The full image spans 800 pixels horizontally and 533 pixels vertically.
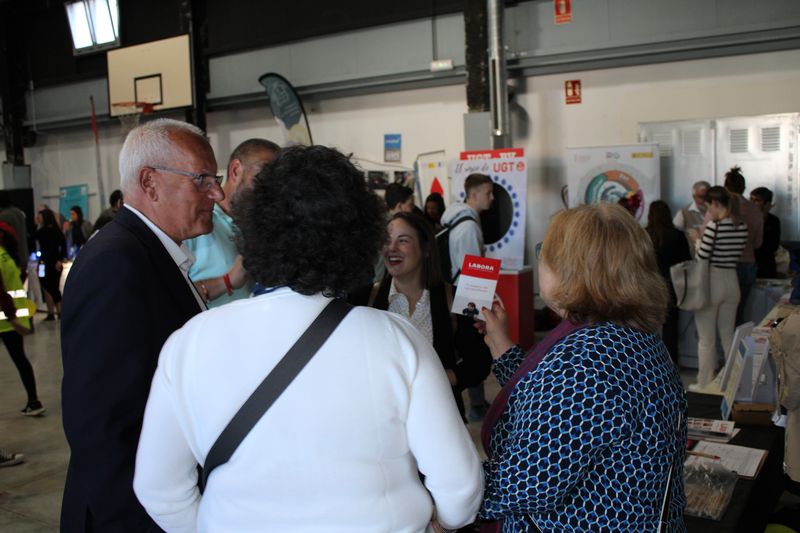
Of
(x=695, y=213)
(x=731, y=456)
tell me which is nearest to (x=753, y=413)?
(x=731, y=456)

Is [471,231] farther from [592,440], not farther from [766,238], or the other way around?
[592,440]

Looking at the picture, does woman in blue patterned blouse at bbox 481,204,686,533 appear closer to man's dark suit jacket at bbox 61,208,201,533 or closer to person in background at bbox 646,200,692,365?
man's dark suit jacket at bbox 61,208,201,533

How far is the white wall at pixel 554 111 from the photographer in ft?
23.1

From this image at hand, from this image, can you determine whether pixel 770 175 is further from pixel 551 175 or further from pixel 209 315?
pixel 209 315

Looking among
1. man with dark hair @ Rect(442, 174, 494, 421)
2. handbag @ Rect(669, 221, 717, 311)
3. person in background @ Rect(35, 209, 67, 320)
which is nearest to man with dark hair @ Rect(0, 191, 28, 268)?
person in background @ Rect(35, 209, 67, 320)

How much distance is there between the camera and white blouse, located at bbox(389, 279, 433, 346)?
2.60 meters

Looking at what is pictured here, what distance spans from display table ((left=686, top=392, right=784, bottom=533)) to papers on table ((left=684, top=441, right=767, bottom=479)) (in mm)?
30

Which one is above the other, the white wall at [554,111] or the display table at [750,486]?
the white wall at [554,111]

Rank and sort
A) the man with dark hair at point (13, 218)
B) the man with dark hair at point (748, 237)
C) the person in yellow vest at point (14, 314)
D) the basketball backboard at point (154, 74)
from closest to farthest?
1. the person in yellow vest at point (14, 314)
2. the man with dark hair at point (748, 237)
3. the man with dark hair at point (13, 218)
4. the basketball backboard at point (154, 74)

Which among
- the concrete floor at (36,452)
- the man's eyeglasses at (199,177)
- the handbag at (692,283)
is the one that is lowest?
the concrete floor at (36,452)

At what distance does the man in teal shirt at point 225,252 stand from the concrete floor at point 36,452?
6.79 ft

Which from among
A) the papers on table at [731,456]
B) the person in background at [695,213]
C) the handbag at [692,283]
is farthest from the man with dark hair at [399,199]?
the papers on table at [731,456]

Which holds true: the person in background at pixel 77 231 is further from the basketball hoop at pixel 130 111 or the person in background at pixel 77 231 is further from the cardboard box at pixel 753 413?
the cardboard box at pixel 753 413

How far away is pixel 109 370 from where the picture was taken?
1.31 metres
